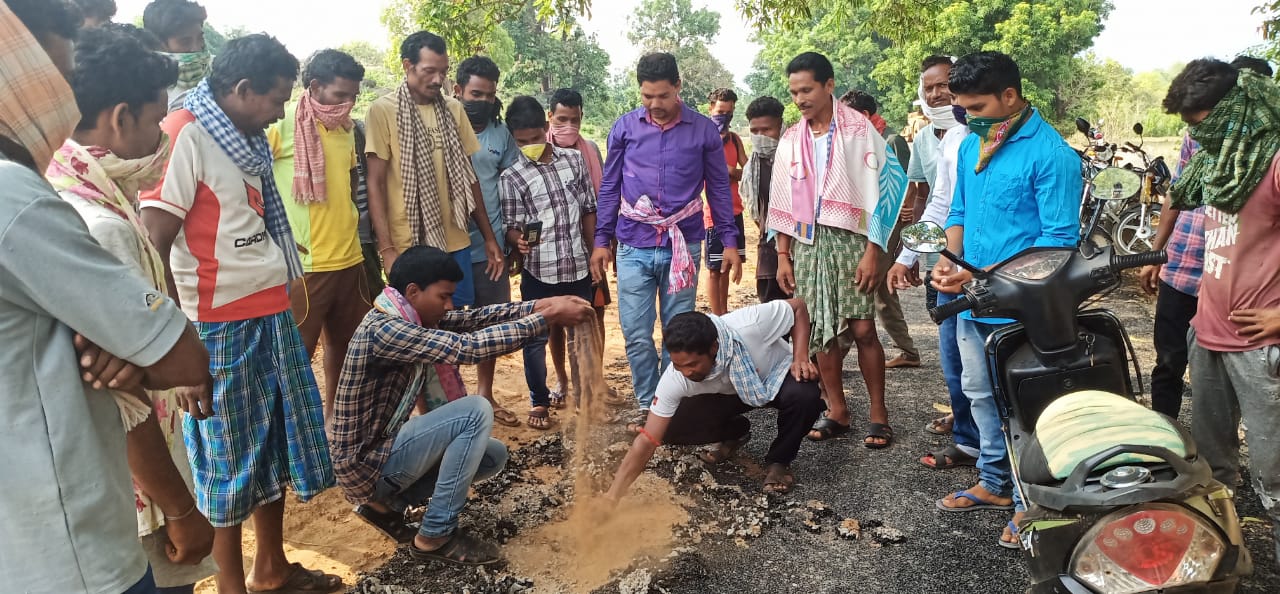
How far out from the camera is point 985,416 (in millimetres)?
3451

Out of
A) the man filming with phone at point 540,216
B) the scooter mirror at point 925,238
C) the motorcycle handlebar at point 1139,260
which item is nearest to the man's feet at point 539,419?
the man filming with phone at point 540,216

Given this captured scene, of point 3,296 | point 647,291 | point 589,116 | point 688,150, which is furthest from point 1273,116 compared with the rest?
point 589,116

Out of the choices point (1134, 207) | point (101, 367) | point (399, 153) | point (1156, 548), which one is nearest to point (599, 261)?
point (399, 153)

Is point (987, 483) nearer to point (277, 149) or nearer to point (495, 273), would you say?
point (495, 273)

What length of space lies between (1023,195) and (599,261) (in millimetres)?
2295

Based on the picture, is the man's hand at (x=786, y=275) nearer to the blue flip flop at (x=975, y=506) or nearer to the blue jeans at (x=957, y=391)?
the blue jeans at (x=957, y=391)

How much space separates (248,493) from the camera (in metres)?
2.76

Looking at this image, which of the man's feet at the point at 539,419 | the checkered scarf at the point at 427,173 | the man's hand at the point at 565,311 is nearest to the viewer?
the man's hand at the point at 565,311

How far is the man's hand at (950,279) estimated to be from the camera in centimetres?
298

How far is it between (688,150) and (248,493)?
277 centimetres

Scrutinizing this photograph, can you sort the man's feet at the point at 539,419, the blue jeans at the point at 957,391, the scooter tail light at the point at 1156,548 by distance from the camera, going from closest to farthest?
the scooter tail light at the point at 1156,548, the blue jeans at the point at 957,391, the man's feet at the point at 539,419

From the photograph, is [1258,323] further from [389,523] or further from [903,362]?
[389,523]

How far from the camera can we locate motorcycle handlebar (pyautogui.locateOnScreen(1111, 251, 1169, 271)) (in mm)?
2518

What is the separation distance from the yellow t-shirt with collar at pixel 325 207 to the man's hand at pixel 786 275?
90.5 inches
